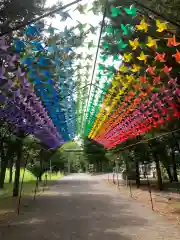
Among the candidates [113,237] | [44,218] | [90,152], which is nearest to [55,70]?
[113,237]

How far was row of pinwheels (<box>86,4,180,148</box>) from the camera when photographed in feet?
17.4

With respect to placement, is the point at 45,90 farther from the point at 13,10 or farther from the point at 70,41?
the point at 70,41

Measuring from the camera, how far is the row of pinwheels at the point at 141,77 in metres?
5.31

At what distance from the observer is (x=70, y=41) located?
5773 millimetres

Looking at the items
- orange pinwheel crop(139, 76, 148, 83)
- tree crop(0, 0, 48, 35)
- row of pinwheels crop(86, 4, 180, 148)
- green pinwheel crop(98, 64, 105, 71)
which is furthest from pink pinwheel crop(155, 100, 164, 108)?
tree crop(0, 0, 48, 35)

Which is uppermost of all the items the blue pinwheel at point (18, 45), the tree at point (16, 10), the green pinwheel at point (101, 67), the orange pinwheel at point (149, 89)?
the tree at point (16, 10)

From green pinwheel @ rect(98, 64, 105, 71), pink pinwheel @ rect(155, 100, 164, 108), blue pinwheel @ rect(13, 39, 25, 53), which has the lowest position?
pink pinwheel @ rect(155, 100, 164, 108)

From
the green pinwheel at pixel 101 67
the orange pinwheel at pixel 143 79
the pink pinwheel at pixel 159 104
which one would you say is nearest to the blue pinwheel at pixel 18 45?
the green pinwheel at pixel 101 67

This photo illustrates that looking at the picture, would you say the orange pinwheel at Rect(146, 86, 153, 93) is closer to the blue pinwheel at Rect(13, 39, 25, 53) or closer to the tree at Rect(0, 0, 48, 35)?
the blue pinwheel at Rect(13, 39, 25, 53)

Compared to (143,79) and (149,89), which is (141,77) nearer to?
(143,79)

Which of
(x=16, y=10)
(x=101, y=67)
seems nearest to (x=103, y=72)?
(x=101, y=67)

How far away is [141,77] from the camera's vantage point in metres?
7.02

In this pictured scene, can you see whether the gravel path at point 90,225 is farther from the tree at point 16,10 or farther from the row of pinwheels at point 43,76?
the tree at point 16,10

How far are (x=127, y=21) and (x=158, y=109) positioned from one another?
3.72 metres
